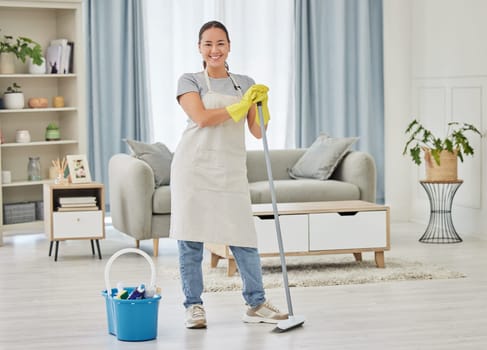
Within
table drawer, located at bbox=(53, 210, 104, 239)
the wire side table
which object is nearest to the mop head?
table drawer, located at bbox=(53, 210, 104, 239)

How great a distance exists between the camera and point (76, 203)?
6.02m

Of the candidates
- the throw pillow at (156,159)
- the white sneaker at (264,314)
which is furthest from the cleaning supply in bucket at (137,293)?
the throw pillow at (156,159)

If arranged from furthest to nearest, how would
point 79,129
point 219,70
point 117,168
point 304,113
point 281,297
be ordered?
point 304,113, point 79,129, point 117,168, point 281,297, point 219,70

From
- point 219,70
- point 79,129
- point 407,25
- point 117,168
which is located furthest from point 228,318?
point 407,25

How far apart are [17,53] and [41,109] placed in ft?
1.47

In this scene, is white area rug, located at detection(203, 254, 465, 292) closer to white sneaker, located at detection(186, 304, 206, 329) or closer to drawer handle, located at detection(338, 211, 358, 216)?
drawer handle, located at detection(338, 211, 358, 216)

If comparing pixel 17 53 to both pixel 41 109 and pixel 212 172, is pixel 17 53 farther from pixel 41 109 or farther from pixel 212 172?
pixel 212 172

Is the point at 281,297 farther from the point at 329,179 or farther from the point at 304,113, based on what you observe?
the point at 304,113

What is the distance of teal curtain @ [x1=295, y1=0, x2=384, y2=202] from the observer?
26.1 ft

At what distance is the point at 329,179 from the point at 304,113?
4.32ft

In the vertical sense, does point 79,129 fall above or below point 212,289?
above

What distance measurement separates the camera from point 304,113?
7965 mm

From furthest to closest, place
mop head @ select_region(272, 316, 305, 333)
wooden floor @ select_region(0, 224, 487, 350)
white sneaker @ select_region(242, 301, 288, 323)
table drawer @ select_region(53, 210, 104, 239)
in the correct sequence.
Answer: table drawer @ select_region(53, 210, 104, 239) < white sneaker @ select_region(242, 301, 288, 323) < mop head @ select_region(272, 316, 305, 333) < wooden floor @ select_region(0, 224, 487, 350)

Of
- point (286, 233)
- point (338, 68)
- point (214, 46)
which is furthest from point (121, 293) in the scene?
point (338, 68)
